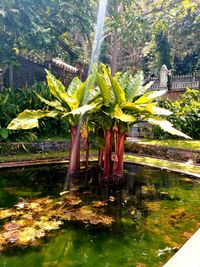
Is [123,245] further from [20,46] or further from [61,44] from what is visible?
[61,44]

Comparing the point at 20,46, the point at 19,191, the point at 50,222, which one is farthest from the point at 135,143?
the point at 20,46

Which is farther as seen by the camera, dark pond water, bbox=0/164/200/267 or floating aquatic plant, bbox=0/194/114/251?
floating aquatic plant, bbox=0/194/114/251

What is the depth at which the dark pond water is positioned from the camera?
2.93m

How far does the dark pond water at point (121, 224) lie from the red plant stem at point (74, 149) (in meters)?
0.34

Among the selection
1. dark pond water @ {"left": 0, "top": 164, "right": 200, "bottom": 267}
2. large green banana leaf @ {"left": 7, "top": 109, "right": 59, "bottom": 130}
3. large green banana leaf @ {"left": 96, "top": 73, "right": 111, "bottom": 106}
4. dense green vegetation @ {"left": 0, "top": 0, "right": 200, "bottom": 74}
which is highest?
dense green vegetation @ {"left": 0, "top": 0, "right": 200, "bottom": 74}

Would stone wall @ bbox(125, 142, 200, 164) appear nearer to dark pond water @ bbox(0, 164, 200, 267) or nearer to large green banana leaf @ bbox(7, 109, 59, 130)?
dark pond water @ bbox(0, 164, 200, 267)

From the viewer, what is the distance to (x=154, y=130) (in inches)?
502

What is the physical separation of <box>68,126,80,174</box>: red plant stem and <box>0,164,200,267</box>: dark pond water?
345 millimetres

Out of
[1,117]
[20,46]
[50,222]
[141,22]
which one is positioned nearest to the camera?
[50,222]

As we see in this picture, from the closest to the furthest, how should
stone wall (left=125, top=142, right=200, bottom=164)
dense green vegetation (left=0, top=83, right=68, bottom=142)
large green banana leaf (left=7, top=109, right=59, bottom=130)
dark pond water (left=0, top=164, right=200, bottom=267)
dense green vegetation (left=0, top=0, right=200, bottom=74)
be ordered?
dark pond water (left=0, top=164, right=200, bottom=267) → large green banana leaf (left=7, top=109, right=59, bottom=130) → stone wall (left=125, top=142, right=200, bottom=164) → dense green vegetation (left=0, top=83, right=68, bottom=142) → dense green vegetation (left=0, top=0, right=200, bottom=74)

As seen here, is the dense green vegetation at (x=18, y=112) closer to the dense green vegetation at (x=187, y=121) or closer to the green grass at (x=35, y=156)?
the green grass at (x=35, y=156)

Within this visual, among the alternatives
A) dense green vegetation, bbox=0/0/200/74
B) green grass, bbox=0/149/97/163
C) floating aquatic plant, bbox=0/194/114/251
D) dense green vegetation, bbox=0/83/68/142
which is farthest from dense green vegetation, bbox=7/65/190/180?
dense green vegetation, bbox=0/0/200/74

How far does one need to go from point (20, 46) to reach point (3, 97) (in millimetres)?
5263

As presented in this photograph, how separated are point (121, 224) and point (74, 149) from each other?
119 inches
